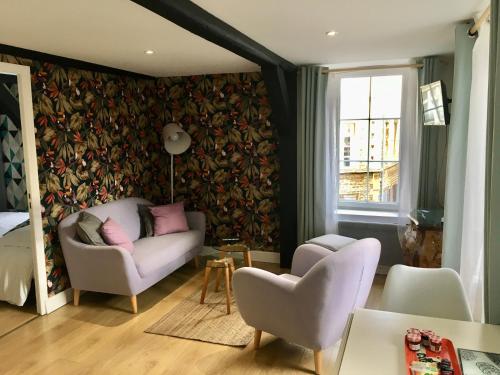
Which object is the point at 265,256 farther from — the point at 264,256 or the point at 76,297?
the point at 76,297

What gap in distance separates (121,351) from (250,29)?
2.40 meters

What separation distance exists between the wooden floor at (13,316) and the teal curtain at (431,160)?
12.2 feet

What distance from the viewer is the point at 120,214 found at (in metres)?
4.32

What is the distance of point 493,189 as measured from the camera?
1713 mm

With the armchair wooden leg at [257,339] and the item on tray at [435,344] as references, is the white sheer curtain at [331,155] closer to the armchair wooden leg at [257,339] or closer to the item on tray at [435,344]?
the armchair wooden leg at [257,339]

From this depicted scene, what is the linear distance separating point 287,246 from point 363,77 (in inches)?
79.5

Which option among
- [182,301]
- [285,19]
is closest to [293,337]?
[182,301]

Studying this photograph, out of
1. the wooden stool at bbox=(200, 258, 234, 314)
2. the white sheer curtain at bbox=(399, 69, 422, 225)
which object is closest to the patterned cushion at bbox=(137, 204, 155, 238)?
the wooden stool at bbox=(200, 258, 234, 314)

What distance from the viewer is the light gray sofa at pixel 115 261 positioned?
3508 millimetres

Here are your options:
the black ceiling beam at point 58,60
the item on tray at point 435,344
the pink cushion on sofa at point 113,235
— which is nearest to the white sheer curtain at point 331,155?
the pink cushion on sofa at point 113,235

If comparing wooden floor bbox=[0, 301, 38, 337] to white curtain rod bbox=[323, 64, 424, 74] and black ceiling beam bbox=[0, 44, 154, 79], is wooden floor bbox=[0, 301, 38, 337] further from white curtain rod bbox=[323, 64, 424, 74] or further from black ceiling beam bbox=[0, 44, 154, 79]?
white curtain rod bbox=[323, 64, 424, 74]

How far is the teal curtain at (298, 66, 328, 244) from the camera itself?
4.36 meters

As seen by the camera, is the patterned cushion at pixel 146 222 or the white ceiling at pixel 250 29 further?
the patterned cushion at pixel 146 222

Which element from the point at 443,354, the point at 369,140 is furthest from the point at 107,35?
the point at 369,140
